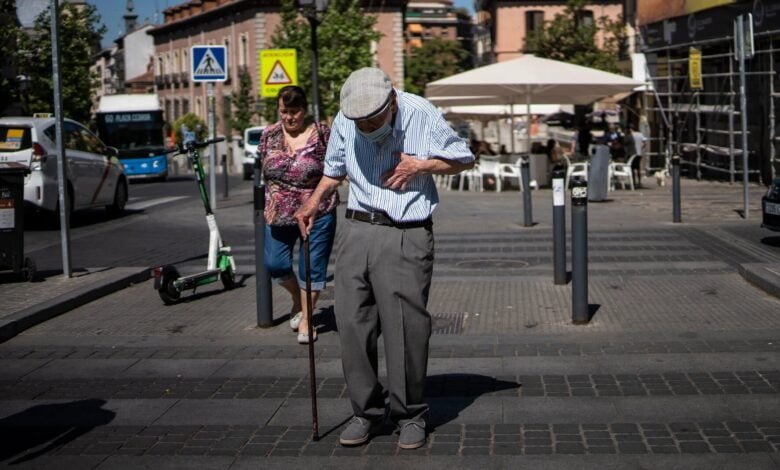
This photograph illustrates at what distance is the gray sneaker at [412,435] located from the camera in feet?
18.2

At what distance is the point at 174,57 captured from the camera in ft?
281

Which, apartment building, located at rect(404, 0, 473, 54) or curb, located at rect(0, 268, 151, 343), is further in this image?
apartment building, located at rect(404, 0, 473, 54)

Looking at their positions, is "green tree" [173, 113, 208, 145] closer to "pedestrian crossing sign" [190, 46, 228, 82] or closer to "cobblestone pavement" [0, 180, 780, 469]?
"pedestrian crossing sign" [190, 46, 228, 82]

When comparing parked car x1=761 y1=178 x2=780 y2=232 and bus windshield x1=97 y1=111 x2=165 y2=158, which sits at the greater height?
bus windshield x1=97 y1=111 x2=165 y2=158

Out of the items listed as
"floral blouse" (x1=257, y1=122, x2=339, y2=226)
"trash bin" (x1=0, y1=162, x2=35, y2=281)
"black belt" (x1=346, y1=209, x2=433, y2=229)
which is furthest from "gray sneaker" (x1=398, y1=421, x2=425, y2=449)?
"trash bin" (x1=0, y1=162, x2=35, y2=281)

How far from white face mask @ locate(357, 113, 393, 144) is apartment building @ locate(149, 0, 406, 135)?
5747 centimetres

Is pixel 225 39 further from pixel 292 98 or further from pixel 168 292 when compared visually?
pixel 292 98

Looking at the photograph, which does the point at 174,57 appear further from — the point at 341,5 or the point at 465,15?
the point at 465,15

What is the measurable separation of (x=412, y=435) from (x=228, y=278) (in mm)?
5656

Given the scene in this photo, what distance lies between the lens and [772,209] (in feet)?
45.2

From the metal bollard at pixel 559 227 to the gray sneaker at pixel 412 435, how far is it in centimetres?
485

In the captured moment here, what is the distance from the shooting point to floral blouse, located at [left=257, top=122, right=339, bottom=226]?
8250 millimetres

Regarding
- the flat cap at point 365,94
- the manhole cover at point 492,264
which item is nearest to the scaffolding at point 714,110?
the manhole cover at point 492,264

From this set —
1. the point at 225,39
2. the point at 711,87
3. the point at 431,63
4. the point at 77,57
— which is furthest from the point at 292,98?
the point at 431,63
